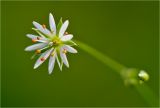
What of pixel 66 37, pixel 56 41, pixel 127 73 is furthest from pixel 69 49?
pixel 127 73

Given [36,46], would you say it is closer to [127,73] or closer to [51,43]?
[51,43]

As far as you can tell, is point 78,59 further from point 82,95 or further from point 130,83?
point 130,83

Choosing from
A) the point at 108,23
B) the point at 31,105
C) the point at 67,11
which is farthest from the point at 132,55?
the point at 31,105

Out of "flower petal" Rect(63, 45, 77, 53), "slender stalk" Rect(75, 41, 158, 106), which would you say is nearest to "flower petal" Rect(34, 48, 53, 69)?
"flower petal" Rect(63, 45, 77, 53)

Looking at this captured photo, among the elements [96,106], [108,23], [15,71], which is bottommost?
[96,106]

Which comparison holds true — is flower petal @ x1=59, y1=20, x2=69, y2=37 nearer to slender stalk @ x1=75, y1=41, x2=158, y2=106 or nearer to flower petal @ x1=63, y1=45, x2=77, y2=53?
flower petal @ x1=63, y1=45, x2=77, y2=53

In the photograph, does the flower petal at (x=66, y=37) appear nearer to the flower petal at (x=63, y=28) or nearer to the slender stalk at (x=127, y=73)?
the flower petal at (x=63, y=28)
